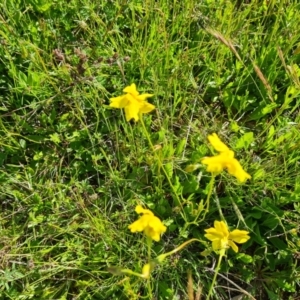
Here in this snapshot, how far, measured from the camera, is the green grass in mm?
1526

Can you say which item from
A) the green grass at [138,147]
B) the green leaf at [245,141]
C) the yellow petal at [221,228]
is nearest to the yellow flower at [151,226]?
the yellow petal at [221,228]

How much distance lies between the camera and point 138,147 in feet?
5.13

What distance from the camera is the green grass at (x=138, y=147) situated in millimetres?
1526

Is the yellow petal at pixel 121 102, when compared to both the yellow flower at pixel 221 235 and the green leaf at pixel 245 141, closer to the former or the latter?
the yellow flower at pixel 221 235

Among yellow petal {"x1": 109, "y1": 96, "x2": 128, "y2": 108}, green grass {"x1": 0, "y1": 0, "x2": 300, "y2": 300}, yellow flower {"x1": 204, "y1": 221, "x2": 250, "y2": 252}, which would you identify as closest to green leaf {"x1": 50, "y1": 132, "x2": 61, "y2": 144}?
green grass {"x1": 0, "y1": 0, "x2": 300, "y2": 300}

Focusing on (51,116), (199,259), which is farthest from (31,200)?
(199,259)

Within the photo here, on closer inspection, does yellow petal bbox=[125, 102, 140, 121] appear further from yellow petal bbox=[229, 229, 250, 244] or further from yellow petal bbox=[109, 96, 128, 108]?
yellow petal bbox=[229, 229, 250, 244]

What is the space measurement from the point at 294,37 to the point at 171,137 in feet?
1.73

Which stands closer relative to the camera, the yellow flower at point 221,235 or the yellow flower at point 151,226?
the yellow flower at point 151,226

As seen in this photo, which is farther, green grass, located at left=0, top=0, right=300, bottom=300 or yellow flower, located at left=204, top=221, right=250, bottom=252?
green grass, located at left=0, top=0, right=300, bottom=300

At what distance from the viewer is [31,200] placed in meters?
1.60

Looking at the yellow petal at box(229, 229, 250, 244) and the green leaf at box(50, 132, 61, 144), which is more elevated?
the yellow petal at box(229, 229, 250, 244)

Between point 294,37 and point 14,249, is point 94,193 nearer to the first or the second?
point 14,249

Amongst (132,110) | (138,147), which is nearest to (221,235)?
(132,110)
